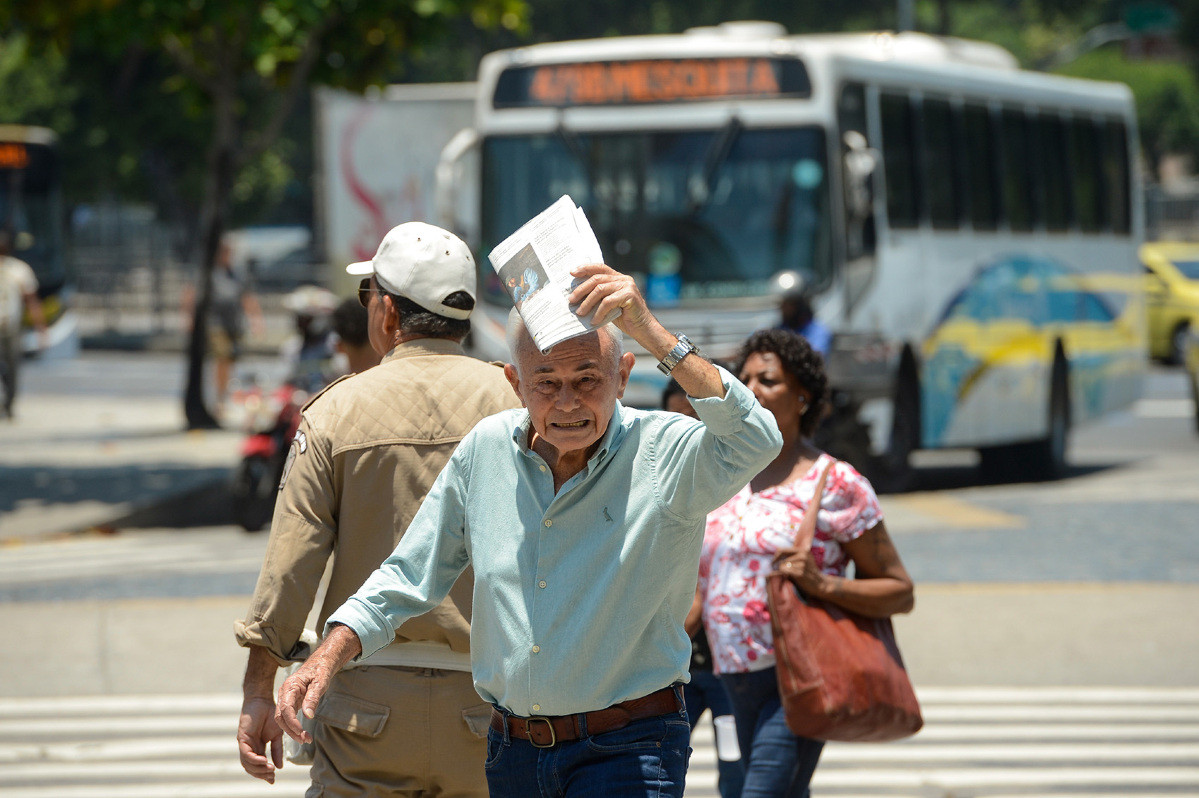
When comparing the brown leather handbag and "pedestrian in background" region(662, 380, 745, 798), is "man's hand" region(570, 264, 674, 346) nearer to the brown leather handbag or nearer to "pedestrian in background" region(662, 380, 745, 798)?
the brown leather handbag

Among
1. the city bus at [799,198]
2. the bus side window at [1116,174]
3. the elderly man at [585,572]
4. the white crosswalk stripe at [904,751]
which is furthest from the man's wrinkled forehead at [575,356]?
the bus side window at [1116,174]

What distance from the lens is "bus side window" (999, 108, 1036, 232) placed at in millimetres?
15469

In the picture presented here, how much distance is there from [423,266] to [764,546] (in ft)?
4.03

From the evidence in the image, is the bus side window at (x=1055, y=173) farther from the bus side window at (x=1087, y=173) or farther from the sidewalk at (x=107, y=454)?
the sidewalk at (x=107, y=454)

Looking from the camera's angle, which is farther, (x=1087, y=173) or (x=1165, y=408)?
(x=1165, y=408)

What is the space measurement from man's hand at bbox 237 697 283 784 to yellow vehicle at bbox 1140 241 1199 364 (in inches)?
1002

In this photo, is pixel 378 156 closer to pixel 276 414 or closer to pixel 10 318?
pixel 10 318

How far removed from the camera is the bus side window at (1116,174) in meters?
17.3

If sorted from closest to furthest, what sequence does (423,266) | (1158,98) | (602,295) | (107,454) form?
(602,295) → (423,266) → (107,454) → (1158,98)

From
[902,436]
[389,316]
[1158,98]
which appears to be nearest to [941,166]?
[902,436]

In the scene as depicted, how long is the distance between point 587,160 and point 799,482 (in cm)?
891

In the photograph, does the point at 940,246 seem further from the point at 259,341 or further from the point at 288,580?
the point at 259,341

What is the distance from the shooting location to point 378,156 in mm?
23094

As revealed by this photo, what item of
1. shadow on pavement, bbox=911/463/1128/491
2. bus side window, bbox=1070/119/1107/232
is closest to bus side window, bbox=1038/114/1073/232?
bus side window, bbox=1070/119/1107/232
